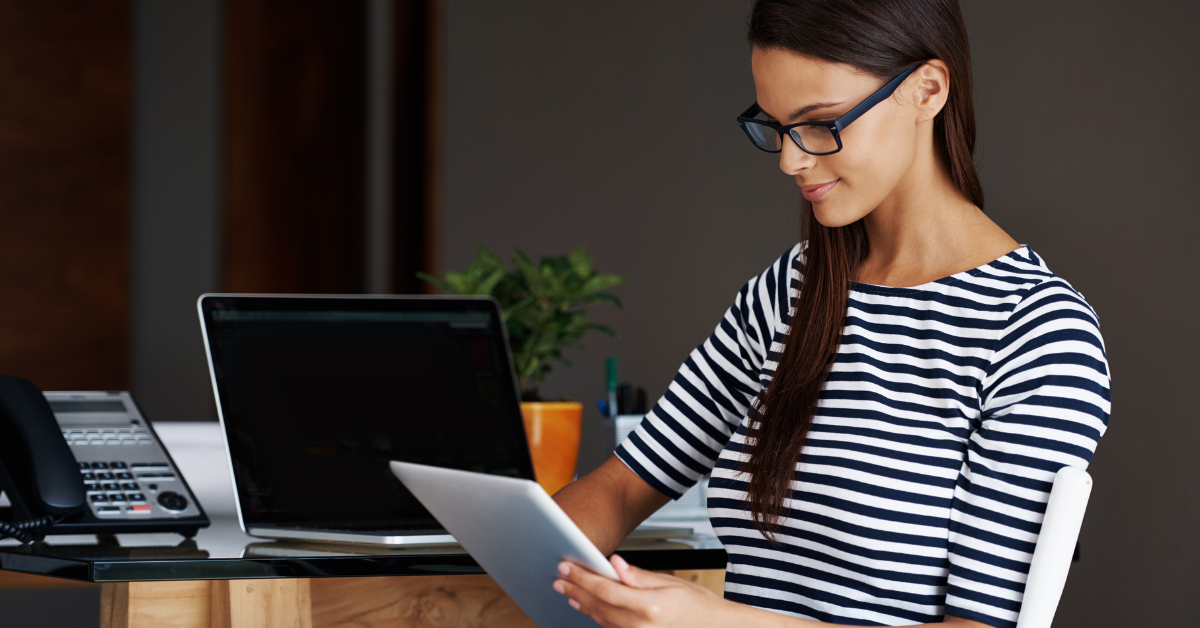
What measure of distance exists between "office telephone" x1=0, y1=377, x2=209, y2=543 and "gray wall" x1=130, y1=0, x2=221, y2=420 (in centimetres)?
213

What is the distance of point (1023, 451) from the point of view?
2.46ft

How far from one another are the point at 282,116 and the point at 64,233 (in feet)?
2.53

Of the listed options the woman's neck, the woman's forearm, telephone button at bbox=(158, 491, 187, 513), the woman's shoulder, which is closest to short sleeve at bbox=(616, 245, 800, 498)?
the woman's forearm

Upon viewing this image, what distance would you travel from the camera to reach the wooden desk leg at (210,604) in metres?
0.91

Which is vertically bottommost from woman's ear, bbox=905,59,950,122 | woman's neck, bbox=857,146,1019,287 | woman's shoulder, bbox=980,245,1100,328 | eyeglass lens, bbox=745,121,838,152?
woman's shoulder, bbox=980,245,1100,328

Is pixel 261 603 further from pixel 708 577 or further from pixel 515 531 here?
pixel 708 577

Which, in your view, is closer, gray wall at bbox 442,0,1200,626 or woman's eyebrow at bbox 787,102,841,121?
woman's eyebrow at bbox 787,102,841,121

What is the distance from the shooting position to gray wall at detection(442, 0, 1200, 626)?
1242 mm

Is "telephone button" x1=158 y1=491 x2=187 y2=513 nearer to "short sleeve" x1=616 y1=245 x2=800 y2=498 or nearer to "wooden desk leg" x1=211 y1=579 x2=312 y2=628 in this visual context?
"wooden desk leg" x1=211 y1=579 x2=312 y2=628

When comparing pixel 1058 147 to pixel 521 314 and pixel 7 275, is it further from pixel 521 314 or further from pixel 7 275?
pixel 7 275

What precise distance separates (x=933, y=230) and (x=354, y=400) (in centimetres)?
64

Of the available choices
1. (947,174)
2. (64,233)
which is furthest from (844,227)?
(64,233)

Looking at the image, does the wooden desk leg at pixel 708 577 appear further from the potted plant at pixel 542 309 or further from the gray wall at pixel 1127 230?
the gray wall at pixel 1127 230

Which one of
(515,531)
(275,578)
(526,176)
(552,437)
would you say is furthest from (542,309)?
(526,176)
